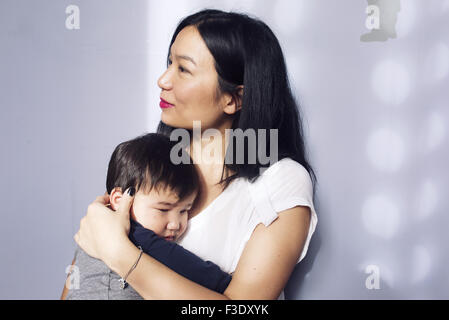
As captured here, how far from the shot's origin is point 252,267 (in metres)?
1.07

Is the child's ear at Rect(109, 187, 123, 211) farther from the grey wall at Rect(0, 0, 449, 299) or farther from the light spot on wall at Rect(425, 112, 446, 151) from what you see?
the light spot on wall at Rect(425, 112, 446, 151)

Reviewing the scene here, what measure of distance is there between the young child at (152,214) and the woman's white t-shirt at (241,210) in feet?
0.19

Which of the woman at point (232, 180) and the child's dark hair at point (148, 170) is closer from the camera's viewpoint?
the woman at point (232, 180)

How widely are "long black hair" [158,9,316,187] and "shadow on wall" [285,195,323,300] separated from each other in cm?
28

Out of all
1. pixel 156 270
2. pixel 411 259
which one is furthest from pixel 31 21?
pixel 411 259

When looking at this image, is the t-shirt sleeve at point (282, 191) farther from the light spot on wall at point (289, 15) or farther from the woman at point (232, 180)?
the light spot on wall at point (289, 15)

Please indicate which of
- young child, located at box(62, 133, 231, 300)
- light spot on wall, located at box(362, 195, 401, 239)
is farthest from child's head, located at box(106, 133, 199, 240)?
light spot on wall, located at box(362, 195, 401, 239)

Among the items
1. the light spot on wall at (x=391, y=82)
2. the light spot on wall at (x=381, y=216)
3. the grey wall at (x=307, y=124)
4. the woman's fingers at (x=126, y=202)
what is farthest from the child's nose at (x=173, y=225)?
the light spot on wall at (x=391, y=82)

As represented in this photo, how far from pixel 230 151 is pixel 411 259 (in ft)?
2.34

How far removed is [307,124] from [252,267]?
60 cm

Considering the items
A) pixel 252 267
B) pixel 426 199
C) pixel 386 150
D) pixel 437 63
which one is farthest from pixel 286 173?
pixel 437 63

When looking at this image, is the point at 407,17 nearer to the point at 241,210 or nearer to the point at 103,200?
the point at 241,210

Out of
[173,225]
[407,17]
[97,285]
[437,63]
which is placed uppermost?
[407,17]

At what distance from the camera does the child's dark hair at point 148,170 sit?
1.17 m
